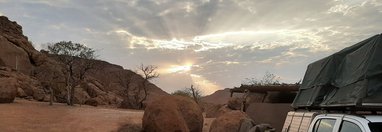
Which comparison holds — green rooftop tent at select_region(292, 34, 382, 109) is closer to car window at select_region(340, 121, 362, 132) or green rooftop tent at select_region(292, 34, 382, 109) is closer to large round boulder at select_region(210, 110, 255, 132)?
car window at select_region(340, 121, 362, 132)

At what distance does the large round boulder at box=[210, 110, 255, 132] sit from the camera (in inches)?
982

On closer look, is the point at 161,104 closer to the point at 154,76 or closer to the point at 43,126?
the point at 43,126

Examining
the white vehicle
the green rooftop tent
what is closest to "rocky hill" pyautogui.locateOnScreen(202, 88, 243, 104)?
the green rooftop tent

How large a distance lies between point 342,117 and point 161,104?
21.3 meters

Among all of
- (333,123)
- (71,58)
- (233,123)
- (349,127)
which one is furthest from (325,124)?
(71,58)

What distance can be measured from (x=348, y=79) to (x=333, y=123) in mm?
1224

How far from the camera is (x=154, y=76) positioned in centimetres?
6519

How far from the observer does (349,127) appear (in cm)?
601

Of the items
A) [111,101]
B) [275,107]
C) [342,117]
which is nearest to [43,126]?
[275,107]

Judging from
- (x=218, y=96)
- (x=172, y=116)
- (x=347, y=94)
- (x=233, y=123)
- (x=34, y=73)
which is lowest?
(x=172, y=116)

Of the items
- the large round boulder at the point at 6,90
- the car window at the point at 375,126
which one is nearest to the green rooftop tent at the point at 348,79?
the car window at the point at 375,126

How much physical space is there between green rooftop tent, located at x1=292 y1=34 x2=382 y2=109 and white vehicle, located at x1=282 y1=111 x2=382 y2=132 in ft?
1.04

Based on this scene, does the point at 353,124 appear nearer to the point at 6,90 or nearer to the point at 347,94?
the point at 347,94

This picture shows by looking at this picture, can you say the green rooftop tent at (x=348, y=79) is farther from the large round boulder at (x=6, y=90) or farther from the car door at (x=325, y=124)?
the large round boulder at (x=6, y=90)
